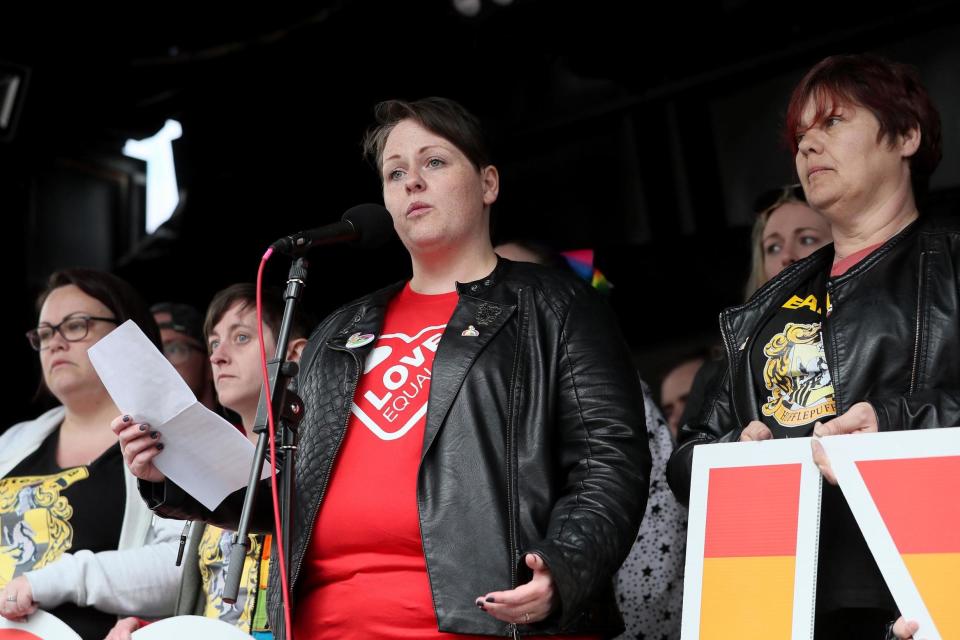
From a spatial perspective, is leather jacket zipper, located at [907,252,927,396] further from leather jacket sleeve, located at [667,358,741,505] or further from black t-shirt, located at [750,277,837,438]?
leather jacket sleeve, located at [667,358,741,505]

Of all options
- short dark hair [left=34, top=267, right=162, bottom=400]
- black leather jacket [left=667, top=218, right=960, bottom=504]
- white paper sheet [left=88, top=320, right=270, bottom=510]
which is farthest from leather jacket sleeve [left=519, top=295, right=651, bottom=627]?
short dark hair [left=34, top=267, right=162, bottom=400]

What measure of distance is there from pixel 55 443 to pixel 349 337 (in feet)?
4.65

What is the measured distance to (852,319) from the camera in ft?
7.80

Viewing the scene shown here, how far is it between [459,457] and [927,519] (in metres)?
0.87

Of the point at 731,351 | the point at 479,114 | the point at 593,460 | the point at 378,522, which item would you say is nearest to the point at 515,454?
the point at 593,460

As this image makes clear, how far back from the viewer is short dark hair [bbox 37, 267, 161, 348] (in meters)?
3.85

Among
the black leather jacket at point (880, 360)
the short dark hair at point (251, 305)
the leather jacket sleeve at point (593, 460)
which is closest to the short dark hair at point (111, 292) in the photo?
the short dark hair at point (251, 305)

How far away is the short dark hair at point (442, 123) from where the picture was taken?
2850 mm

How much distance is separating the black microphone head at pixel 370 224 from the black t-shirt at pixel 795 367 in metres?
0.80

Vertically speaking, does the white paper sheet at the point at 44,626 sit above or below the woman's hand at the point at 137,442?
below

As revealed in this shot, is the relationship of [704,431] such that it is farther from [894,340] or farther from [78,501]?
[78,501]

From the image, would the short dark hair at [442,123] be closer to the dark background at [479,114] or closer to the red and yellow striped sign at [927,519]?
the red and yellow striped sign at [927,519]

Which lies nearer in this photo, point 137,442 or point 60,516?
point 137,442

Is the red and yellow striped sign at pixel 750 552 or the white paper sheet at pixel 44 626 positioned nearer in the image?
the red and yellow striped sign at pixel 750 552
